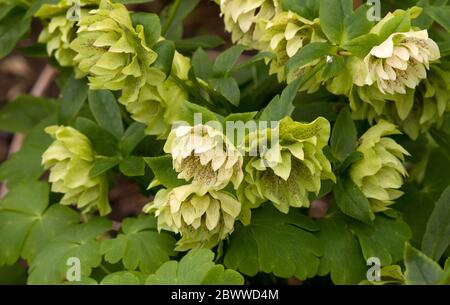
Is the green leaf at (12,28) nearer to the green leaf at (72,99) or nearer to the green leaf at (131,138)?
the green leaf at (72,99)

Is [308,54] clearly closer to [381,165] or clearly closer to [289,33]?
[289,33]

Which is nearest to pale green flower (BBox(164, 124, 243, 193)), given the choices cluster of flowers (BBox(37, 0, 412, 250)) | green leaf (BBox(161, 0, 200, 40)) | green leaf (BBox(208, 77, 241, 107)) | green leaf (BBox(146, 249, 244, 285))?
cluster of flowers (BBox(37, 0, 412, 250))

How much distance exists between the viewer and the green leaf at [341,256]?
1.33m

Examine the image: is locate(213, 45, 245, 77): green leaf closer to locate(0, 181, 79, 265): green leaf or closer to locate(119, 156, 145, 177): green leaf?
locate(119, 156, 145, 177): green leaf

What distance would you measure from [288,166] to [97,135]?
1.38 ft

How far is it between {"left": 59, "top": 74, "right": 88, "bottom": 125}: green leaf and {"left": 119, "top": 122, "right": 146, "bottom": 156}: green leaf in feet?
0.44

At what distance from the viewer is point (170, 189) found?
1.21 m

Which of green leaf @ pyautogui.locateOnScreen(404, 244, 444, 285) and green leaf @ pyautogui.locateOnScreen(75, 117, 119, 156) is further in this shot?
green leaf @ pyautogui.locateOnScreen(75, 117, 119, 156)

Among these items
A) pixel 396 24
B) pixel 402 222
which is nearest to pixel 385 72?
pixel 396 24

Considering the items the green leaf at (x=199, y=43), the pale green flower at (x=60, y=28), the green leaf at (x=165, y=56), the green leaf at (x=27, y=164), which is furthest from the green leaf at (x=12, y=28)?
the green leaf at (x=165, y=56)

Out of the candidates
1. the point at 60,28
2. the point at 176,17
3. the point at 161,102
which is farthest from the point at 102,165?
the point at 176,17

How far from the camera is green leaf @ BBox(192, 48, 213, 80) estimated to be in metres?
1.42

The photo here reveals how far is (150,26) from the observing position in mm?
1296

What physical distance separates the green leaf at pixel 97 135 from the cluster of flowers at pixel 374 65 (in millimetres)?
276
